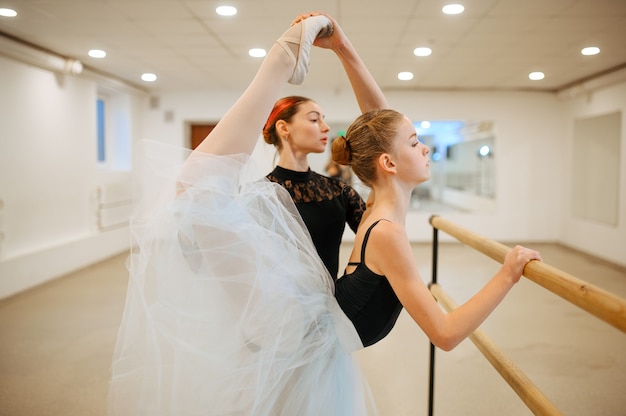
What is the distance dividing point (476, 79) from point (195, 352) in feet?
23.7

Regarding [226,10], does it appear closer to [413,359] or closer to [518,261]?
[413,359]

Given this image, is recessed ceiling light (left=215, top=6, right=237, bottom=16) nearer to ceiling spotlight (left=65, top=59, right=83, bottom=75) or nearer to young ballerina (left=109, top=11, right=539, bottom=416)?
ceiling spotlight (left=65, top=59, right=83, bottom=75)

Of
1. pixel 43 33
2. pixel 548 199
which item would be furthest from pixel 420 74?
pixel 43 33

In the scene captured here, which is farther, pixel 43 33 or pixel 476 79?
pixel 476 79

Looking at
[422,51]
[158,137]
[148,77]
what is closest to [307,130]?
[422,51]

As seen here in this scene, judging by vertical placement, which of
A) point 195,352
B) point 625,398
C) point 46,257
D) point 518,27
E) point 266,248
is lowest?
point 625,398

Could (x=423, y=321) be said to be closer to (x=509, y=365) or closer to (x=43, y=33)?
(x=509, y=365)

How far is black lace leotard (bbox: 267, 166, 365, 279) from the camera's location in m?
1.63

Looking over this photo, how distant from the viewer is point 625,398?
8.90 ft

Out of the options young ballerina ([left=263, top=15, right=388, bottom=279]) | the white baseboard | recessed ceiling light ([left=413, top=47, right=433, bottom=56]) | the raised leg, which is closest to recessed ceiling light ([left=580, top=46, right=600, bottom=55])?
recessed ceiling light ([left=413, top=47, right=433, bottom=56])

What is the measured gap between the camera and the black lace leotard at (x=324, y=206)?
1627 millimetres

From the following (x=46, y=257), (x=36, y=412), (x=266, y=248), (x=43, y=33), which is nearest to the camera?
(x=266, y=248)

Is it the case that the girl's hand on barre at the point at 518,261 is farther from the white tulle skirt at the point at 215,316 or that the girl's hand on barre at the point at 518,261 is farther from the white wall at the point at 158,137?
the white wall at the point at 158,137

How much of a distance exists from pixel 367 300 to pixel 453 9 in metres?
3.51
